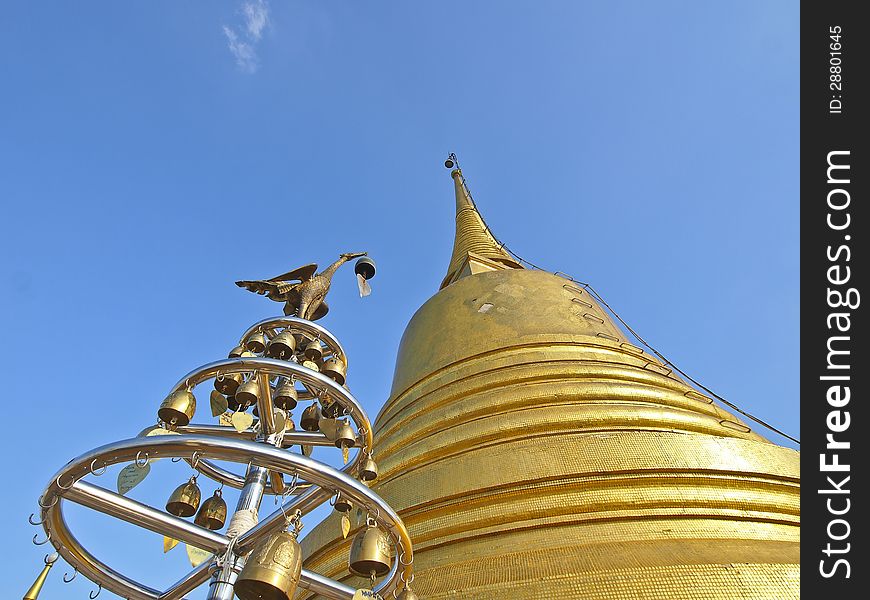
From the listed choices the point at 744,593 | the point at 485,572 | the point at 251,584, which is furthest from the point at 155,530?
the point at 744,593

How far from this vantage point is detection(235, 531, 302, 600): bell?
1794 mm

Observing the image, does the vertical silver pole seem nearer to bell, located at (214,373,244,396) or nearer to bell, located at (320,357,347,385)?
bell, located at (214,373,244,396)

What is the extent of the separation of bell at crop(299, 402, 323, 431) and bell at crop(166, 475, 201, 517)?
2.20 ft

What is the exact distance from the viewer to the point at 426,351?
7.60m

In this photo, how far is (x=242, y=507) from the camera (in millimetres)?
2342

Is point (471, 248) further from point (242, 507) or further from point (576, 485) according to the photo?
point (242, 507)

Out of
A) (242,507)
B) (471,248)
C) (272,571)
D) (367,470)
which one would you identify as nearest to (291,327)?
(367,470)

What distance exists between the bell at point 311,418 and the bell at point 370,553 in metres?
1.22

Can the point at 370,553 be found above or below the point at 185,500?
below

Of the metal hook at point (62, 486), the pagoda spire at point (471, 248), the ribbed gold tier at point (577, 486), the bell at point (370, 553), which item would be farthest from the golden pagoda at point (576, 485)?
the pagoda spire at point (471, 248)

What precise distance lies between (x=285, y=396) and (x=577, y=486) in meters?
2.10

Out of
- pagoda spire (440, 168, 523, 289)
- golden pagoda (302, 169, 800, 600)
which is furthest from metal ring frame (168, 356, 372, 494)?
pagoda spire (440, 168, 523, 289)
